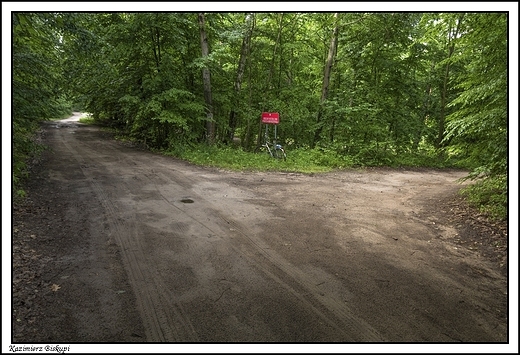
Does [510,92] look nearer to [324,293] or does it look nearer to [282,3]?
[282,3]

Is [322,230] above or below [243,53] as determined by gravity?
below

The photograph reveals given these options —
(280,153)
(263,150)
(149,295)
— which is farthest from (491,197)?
(263,150)

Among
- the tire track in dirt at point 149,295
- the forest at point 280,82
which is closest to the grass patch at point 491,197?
the forest at point 280,82

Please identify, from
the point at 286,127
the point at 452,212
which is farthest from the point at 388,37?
the point at 452,212

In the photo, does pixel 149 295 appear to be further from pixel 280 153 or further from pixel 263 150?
pixel 263 150

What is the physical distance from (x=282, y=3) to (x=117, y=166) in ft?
28.2

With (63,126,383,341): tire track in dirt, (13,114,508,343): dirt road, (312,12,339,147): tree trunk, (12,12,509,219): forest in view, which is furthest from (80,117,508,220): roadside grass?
(63,126,383,341): tire track in dirt

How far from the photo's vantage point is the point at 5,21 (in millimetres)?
3604

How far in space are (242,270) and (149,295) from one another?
1.20m

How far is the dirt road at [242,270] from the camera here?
10.0 ft

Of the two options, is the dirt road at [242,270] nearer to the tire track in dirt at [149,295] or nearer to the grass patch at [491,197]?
the tire track in dirt at [149,295]

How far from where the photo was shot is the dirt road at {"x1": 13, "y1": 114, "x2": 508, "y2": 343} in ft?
10.0

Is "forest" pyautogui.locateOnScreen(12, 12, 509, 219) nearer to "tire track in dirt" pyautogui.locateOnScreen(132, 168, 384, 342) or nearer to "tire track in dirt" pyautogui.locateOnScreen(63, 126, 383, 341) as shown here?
"tire track in dirt" pyautogui.locateOnScreen(63, 126, 383, 341)

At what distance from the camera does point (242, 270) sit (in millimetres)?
4133
